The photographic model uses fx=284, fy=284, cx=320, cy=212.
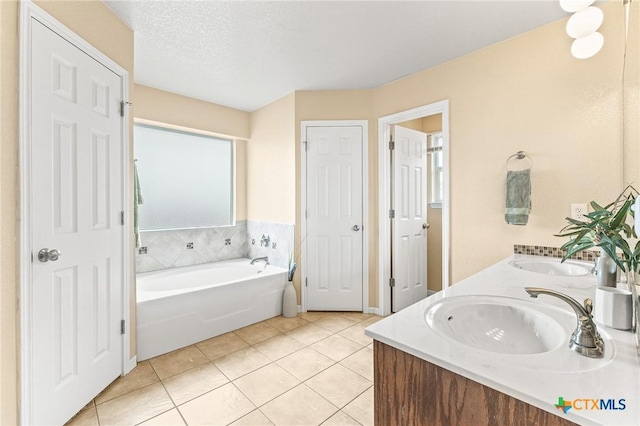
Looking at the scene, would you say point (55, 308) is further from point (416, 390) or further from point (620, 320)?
point (620, 320)

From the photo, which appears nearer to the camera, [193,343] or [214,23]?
[214,23]

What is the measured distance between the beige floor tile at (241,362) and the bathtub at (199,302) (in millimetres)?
426

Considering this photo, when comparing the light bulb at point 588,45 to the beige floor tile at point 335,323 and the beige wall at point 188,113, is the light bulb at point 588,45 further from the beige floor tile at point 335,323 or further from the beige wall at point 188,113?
the beige wall at point 188,113

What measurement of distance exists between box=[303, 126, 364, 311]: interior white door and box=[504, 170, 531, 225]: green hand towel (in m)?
1.37

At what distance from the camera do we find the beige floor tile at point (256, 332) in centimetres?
248

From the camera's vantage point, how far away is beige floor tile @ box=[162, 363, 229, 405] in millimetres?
1746

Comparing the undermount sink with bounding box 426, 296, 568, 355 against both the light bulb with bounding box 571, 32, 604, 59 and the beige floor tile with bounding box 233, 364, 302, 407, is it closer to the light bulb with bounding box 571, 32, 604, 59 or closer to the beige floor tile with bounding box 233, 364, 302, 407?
the beige floor tile with bounding box 233, 364, 302, 407

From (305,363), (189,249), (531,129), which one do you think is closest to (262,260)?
(189,249)

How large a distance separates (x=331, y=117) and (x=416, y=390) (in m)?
2.74

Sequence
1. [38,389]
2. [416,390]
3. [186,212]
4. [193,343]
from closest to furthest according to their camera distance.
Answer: [416,390] → [38,389] → [193,343] → [186,212]

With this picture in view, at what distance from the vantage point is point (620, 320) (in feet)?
2.73

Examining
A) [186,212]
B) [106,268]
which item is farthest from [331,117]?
[106,268]

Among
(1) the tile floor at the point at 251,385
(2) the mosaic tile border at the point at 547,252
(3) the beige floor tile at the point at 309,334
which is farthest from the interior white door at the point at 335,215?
(2) the mosaic tile border at the point at 547,252

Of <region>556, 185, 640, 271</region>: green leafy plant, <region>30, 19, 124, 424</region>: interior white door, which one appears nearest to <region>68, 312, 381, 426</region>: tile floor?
<region>30, 19, 124, 424</region>: interior white door
